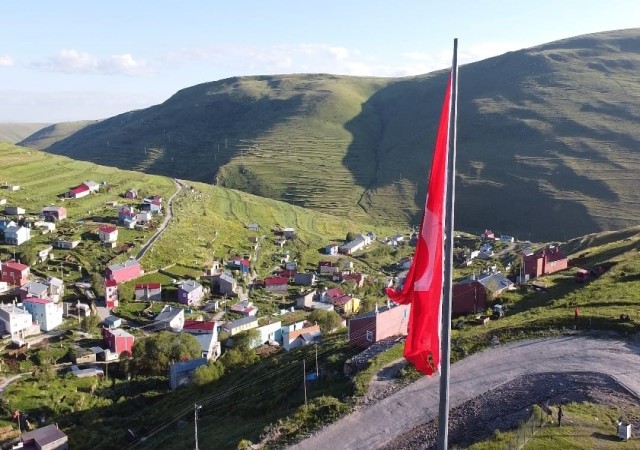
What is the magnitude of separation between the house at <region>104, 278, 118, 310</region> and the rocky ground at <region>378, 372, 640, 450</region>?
42.6 m

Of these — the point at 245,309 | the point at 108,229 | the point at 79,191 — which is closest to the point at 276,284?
the point at 245,309

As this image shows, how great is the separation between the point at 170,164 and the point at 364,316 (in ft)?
502

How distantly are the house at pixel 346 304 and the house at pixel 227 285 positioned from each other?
11.4 meters

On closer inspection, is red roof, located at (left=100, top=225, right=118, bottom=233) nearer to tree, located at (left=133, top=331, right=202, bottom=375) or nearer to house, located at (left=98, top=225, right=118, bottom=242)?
house, located at (left=98, top=225, right=118, bottom=242)

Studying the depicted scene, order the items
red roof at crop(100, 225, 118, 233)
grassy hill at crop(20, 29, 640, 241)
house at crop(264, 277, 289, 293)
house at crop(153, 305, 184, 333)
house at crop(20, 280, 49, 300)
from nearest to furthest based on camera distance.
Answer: house at crop(20, 280, 49, 300), house at crop(153, 305, 184, 333), house at crop(264, 277, 289, 293), red roof at crop(100, 225, 118, 233), grassy hill at crop(20, 29, 640, 241)

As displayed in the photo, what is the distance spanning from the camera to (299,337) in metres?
42.6

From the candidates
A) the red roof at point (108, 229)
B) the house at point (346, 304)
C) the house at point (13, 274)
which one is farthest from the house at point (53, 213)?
the house at point (346, 304)

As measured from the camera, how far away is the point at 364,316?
27344mm

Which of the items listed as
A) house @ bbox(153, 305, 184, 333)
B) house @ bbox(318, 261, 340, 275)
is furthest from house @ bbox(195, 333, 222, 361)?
house @ bbox(318, 261, 340, 275)

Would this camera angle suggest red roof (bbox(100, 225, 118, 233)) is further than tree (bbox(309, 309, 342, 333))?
Yes

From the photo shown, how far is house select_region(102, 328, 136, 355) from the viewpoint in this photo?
42.5 metres

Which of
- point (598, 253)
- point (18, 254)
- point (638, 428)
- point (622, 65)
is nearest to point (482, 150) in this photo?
point (622, 65)

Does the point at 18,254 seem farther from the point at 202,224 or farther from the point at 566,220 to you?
the point at 566,220

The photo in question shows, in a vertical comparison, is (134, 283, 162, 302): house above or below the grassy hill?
below
